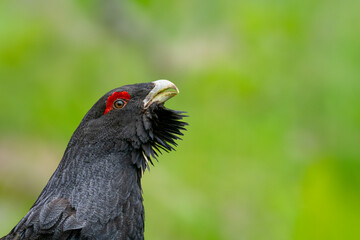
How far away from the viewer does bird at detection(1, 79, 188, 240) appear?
3.70 m

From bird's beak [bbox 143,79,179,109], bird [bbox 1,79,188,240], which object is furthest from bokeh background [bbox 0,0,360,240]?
bird's beak [bbox 143,79,179,109]

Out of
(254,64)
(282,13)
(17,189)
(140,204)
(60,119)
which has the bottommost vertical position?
(140,204)

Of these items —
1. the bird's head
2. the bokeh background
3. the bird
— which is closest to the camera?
the bird

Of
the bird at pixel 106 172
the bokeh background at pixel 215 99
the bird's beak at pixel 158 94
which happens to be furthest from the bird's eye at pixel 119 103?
the bokeh background at pixel 215 99

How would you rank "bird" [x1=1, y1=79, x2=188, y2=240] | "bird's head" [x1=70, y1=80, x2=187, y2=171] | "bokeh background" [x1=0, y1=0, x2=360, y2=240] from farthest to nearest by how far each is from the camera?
"bokeh background" [x1=0, y1=0, x2=360, y2=240] < "bird's head" [x1=70, y1=80, x2=187, y2=171] < "bird" [x1=1, y1=79, x2=188, y2=240]

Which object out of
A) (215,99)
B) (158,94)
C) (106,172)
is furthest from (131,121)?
(215,99)

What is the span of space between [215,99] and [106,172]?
4.31 metres

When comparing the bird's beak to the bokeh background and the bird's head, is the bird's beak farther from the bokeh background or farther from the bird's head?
the bokeh background

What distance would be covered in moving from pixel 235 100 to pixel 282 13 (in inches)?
64.0

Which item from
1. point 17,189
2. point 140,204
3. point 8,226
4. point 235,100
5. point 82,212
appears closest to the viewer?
point 82,212

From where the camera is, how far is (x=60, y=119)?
7.21 metres

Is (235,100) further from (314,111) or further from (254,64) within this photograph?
(314,111)

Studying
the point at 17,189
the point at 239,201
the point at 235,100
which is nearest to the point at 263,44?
the point at 235,100

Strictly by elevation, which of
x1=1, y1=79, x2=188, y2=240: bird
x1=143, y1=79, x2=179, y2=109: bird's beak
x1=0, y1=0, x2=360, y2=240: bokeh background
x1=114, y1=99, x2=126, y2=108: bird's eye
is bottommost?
x1=1, y1=79, x2=188, y2=240: bird
